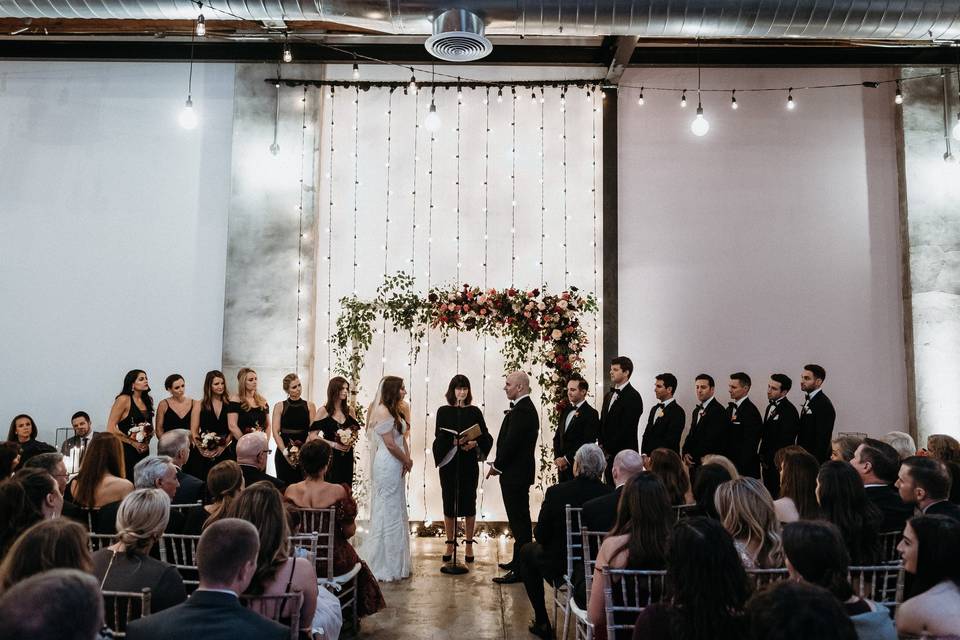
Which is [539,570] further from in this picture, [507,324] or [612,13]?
[612,13]

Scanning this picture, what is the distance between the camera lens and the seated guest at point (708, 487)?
3.72m

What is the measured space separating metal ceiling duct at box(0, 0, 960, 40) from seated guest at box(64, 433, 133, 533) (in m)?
2.93

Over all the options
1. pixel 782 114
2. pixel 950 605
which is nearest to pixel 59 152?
pixel 782 114

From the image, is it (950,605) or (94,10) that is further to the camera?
(94,10)

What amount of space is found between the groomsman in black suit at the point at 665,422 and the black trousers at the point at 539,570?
248 cm

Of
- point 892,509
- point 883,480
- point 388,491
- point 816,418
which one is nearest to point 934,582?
point 892,509

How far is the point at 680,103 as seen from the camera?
326 inches

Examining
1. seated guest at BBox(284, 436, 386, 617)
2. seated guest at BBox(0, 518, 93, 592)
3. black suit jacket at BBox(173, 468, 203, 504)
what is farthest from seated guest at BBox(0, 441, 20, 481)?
seated guest at BBox(0, 518, 93, 592)

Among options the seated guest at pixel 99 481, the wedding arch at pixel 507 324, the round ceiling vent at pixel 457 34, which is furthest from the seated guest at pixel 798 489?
the wedding arch at pixel 507 324

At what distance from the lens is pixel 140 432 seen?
6430 millimetres

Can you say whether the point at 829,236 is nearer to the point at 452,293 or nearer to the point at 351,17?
the point at 452,293

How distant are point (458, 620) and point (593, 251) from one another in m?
4.59

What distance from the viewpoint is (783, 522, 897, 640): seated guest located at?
2115 mm

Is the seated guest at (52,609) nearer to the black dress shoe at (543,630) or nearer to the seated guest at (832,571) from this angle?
the seated guest at (832,571)
